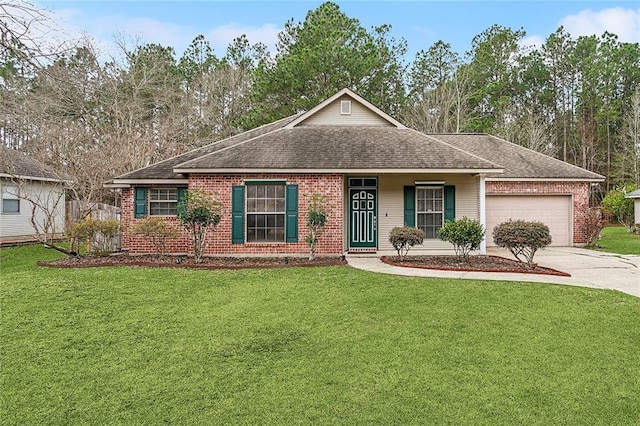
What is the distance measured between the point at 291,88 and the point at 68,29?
69.5 feet

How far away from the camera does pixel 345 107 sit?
14.1 m

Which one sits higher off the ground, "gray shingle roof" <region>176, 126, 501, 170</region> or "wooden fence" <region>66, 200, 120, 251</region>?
"gray shingle roof" <region>176, 126, 501, 170</region>

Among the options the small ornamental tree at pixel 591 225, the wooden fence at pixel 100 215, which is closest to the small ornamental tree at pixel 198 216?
the wooden fence at pixel 100 215

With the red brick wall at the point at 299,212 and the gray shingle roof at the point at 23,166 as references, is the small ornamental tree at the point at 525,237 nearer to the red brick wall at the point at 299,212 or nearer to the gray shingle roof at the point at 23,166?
the red brick wall at the point at 299,212

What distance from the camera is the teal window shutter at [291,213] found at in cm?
1169

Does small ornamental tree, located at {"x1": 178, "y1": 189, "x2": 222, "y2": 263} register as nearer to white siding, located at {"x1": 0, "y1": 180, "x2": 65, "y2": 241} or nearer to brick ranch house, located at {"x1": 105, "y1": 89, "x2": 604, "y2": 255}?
brick ranch house, located at {"x1": 105, "y1": 89, "x2": 604, "y2": 255}

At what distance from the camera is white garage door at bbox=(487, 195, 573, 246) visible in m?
15.0

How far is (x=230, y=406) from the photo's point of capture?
3512mm

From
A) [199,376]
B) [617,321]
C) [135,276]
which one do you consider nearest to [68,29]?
[199,376]

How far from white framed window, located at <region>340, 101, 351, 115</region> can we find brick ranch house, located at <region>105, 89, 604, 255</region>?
4 cm

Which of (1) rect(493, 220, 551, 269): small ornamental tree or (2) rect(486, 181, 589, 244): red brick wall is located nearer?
(1) rect(493, 220, 551, 269): small ornamental tree

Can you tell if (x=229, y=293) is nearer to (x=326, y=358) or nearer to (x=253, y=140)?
(x=326, y=358)

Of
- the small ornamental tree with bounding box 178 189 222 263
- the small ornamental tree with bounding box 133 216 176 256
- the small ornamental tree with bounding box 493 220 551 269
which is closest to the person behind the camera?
the small ornamental tree with bounding box 493 220 551 269

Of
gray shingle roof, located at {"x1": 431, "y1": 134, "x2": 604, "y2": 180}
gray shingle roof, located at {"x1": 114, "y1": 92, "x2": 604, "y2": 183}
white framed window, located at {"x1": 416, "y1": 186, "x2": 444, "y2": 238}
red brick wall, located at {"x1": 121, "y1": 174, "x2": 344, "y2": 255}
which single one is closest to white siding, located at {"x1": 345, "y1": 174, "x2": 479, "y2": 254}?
white framed window, located at {"x1": 416, "y1": 186, "x2": 444, "y2": 238}
